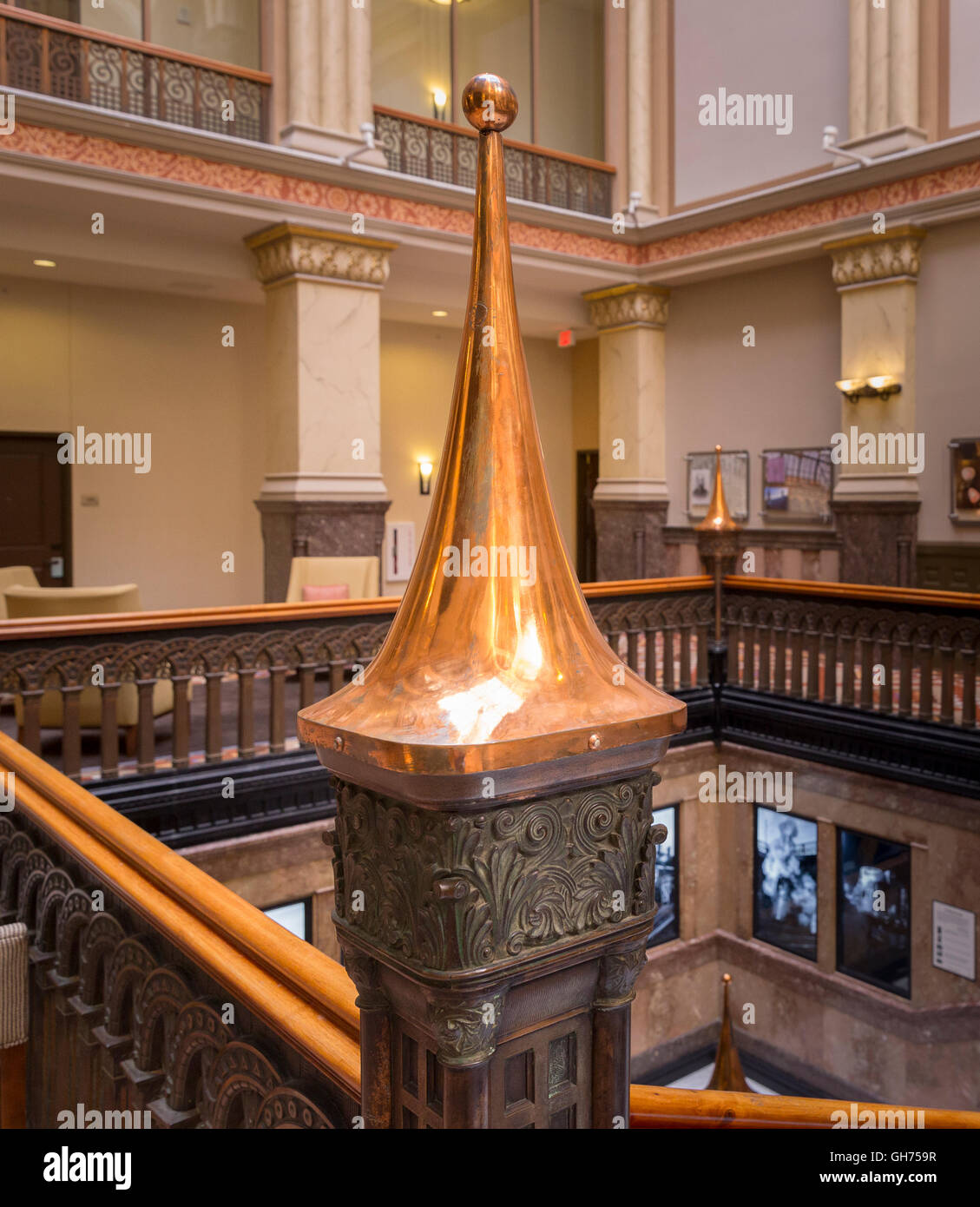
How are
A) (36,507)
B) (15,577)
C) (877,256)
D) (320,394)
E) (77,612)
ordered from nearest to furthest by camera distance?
(77,612) < (15,577) < (320,394) < (877,256) < (36,507)

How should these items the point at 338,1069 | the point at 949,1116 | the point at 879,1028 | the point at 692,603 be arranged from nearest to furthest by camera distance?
the point at 338,1069 → the point at 949,1116 → the point at 879,1028 → the point at 692,603

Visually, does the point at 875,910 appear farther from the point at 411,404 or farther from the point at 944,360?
the point at 411,404

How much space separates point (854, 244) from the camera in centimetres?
961

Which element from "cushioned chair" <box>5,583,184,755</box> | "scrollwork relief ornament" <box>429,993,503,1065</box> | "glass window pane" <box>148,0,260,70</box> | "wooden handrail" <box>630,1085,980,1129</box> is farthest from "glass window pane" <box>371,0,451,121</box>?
"scrollwork relief ornament" <box>429,993,503,1065</box>

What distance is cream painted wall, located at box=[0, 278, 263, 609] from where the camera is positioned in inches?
399

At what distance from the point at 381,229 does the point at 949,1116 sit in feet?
30.1

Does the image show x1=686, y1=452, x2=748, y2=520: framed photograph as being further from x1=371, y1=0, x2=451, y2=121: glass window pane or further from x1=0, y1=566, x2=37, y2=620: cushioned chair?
x1=0, y1=566, x2=37, y2=620: cushioned chair

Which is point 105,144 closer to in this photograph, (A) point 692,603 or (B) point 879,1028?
(A) point 692,603

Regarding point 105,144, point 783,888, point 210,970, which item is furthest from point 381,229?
point 210,970

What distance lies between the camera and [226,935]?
136 centimetres

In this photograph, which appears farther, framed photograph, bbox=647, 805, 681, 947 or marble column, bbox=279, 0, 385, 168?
marble column, bbox=279, 0, 385, 168

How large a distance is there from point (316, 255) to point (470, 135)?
7.72ft

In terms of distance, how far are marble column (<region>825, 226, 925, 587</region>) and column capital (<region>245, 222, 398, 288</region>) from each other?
447 cm

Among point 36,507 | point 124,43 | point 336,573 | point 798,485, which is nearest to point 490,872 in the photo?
point 336,573
